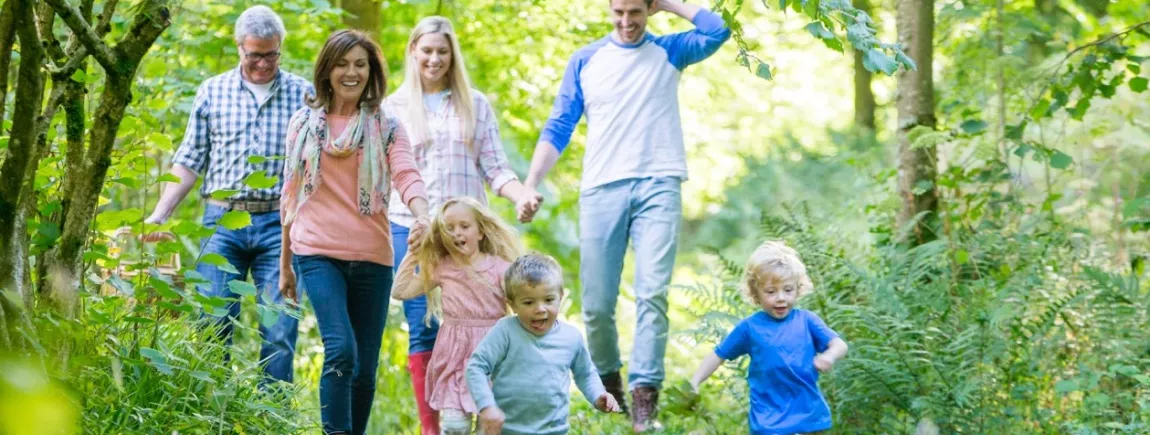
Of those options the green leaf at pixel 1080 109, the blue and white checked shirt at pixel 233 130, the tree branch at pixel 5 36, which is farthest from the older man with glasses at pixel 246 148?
the green leaf at pixel 1080 109

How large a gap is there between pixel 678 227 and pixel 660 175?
0.94 ft

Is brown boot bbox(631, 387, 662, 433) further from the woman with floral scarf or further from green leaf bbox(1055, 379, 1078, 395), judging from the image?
green leaf bbox(1055, 379, 1078, 395)

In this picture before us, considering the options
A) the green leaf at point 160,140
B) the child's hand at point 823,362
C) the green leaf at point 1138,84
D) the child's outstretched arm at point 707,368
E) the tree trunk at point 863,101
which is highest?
the tree trunk at point 863,101

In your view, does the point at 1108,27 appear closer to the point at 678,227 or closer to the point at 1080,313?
the point at 1080,313

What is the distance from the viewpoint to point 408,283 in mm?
5605

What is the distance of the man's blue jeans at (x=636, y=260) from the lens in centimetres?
660

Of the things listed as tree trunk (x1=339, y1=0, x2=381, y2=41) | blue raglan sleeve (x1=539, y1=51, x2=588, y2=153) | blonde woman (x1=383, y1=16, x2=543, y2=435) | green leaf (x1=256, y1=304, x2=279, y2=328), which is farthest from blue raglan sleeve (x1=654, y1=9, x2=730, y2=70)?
tree trunk (x1=339, y1=0, x2=381, y2=41)

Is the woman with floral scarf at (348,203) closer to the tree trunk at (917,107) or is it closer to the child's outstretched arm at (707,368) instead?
the child's outstretched arm at (707,368)

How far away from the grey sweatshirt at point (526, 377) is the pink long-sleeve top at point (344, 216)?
31.8 inches

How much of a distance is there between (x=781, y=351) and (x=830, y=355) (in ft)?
0.66

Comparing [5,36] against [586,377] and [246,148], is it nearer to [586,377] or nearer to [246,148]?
[586,377]

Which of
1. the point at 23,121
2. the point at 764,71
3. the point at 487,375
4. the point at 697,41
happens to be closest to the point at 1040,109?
the point at 697,41

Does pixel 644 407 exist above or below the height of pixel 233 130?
below

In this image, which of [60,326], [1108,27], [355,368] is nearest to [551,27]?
[1108,27]
